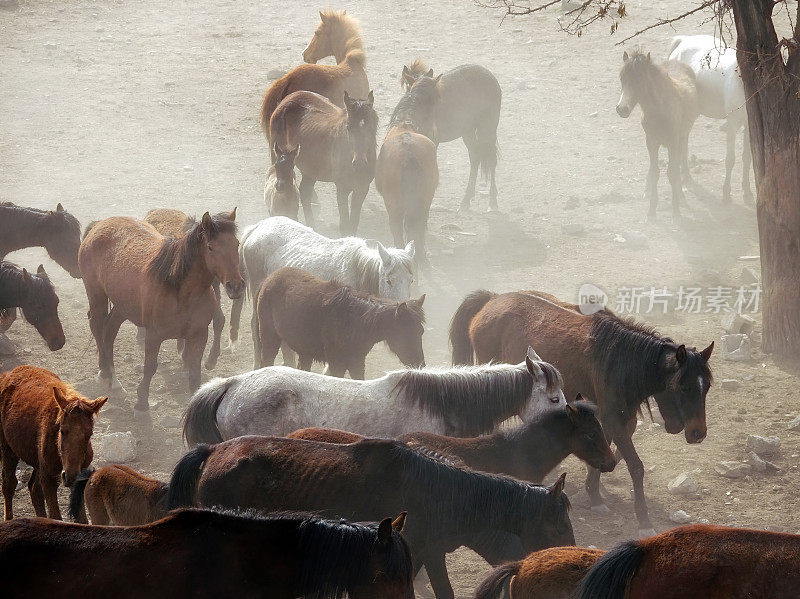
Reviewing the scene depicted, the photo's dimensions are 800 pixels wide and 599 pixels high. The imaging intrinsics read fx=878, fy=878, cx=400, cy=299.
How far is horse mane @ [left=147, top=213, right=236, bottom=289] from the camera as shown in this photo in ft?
24.2

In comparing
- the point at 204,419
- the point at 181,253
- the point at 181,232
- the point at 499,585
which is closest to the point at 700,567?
the point at 499,585

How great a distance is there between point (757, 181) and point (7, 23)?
15.6 metres

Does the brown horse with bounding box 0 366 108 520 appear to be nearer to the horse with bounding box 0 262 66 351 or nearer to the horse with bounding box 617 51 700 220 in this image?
the horse with bounding box 0 262 66 351

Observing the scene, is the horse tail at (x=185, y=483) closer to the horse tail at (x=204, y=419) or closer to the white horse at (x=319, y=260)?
the horse tail at (x=204, y=419)

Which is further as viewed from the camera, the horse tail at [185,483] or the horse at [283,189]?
the horse at [283,189]

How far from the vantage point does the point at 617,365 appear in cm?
624

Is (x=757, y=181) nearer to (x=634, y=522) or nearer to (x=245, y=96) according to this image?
(x=634, y=522)

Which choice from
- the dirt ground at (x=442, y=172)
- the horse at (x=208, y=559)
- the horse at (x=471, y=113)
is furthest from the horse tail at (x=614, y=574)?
the horse at (x=471, y=113)

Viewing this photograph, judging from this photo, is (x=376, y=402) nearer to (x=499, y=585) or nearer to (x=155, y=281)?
(x=499, y=585)

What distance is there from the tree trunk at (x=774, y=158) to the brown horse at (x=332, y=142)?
4547 mm

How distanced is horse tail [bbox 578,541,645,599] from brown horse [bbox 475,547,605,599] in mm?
223

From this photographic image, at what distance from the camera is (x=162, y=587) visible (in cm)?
353

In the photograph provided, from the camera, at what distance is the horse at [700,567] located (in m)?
3.49

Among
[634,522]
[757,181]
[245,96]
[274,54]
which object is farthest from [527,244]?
[274,54]
